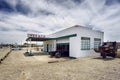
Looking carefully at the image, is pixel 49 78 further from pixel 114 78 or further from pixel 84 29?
pixel 84 29

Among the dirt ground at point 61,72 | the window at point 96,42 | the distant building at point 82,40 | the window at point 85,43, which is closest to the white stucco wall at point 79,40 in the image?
the distant building at point 82,40

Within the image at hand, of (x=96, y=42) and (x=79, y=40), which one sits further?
(x=96, y=42)

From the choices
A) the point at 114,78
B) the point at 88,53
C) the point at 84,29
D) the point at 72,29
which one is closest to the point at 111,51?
the point at 88,53

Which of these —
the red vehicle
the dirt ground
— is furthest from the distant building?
the dirt ground

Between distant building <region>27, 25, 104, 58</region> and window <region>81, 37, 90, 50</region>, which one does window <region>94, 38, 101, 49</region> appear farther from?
window <region>81, 37, 90, 50</region>

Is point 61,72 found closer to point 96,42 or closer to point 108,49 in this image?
point 108,49

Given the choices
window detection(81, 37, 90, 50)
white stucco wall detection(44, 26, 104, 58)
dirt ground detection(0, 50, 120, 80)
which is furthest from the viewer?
window detection(81, 37, 90, 50)

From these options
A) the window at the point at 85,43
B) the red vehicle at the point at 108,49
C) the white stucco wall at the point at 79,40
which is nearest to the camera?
the red vehicle at the point at 108,49

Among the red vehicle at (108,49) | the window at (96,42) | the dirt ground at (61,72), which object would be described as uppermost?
the window at (96,42)

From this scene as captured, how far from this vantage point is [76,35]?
49.5ft

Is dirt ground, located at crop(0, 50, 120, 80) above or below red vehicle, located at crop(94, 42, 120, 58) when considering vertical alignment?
below

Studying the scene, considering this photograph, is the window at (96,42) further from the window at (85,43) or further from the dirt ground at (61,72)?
the dirt ground at (61,72)

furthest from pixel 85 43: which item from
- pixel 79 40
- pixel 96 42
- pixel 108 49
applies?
pixel 108 49

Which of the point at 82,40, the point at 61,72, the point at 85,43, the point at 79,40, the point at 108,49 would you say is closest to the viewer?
the point at 61,72
